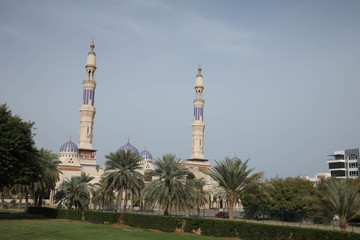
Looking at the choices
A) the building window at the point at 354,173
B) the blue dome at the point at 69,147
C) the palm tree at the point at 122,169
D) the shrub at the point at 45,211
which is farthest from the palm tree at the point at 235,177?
the building window at the point at 354,173

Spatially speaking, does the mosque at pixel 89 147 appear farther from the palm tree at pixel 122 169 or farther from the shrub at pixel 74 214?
the palm tree at pixel 122 169

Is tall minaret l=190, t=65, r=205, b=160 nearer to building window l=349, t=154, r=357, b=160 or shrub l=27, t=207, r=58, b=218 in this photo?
building window l=349, t=154, r=357, b=160

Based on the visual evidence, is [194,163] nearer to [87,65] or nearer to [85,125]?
[85,125]

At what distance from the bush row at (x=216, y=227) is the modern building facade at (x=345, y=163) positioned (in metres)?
71.2

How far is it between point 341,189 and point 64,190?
3554 cm

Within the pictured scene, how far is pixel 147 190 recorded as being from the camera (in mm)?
33250

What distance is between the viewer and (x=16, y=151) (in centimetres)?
3409

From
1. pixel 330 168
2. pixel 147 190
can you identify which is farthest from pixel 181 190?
pixel 330 168

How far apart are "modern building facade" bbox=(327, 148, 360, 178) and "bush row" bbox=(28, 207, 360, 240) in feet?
233

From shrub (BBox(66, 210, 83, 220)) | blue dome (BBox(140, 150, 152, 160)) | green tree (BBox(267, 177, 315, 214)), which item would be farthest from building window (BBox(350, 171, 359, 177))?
shrub (BBox(66, 210, 83, 220))

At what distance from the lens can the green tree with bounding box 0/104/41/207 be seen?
32.3 meters

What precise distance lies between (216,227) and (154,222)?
676cm

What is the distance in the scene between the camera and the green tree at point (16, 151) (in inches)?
1271

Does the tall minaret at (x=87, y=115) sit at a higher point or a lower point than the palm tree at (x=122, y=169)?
higher
